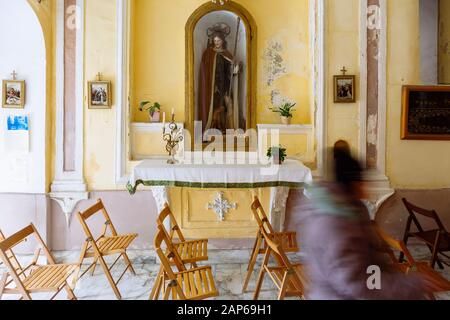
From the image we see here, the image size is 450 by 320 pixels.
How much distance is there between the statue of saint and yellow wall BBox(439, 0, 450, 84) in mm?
2758

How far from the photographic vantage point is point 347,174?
6.44 ft

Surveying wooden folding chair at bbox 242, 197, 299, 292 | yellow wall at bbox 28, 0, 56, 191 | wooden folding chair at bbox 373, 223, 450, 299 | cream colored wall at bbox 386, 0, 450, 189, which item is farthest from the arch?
Result: cream colored wall at bbox 386, 0, 450, 189


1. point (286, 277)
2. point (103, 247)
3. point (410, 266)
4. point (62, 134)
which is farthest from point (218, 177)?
point (62, 134)

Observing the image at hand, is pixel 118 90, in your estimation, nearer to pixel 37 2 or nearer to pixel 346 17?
pixel 37 2

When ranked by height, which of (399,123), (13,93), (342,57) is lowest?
(399,123)

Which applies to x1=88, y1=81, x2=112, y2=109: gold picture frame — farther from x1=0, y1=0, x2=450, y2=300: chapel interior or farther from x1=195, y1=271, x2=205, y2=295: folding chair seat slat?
x1=195, y1=271, x2=205, y2=295: folding chair seat slat

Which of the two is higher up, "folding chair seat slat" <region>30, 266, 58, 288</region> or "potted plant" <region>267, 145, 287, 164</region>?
"potted plant" <region>267, 145, 287, 164</region>

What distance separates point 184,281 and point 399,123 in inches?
143

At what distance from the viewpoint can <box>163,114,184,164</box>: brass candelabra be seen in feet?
13.6

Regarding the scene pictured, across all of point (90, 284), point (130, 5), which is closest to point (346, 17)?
point (130, 5)

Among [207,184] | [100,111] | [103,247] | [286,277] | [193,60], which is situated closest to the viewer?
[286,277]

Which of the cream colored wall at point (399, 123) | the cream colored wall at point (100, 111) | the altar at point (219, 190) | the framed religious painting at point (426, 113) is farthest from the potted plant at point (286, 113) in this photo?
the cream colored wall at point (100, 111)

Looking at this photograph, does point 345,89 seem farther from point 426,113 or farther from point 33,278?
point 33,278

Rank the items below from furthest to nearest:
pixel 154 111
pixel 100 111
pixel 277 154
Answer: pixel 154 111 < pixel 100 111 < pixel 277 154
